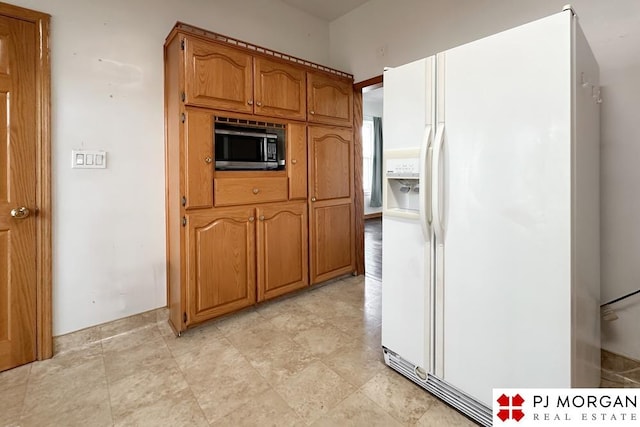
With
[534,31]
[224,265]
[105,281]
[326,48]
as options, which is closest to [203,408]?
[224,265]

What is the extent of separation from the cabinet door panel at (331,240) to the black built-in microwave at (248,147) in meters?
0.60

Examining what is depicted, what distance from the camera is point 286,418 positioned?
4.54 ft

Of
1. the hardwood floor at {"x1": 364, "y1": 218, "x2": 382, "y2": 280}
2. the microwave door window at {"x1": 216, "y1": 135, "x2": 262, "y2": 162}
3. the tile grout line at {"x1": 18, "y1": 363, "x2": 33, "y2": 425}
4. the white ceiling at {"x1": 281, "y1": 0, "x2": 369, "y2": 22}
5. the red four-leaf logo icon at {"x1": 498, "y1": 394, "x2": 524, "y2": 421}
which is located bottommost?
the tile grout line at {"x1": 18, "y1": 363, "x2": 33, "y2": 425}

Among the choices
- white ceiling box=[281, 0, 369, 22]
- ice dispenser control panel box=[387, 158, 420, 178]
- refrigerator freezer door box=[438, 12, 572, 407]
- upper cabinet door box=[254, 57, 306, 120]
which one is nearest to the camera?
refrigerator freezer door box=[438, 12, 572, 407]

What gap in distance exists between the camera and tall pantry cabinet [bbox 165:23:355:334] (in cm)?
204

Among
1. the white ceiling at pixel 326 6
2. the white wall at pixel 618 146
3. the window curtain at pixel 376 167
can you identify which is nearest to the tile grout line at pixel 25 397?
the white wall at pixel 618 146

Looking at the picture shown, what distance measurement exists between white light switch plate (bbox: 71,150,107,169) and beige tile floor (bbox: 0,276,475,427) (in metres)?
1.07

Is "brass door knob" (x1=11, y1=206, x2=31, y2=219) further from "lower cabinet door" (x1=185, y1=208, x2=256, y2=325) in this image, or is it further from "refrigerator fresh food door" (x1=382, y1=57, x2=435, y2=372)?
"refrigerator fresh food door" (x1=382, y1=57, x2=435, y2=372)

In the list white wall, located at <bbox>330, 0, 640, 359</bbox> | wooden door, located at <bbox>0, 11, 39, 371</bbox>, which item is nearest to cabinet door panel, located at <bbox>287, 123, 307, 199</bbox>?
wooden door, located at <bbox>0, 11, 39, 371</bbox>

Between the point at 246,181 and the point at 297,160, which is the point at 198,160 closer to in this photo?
the point at 246,181

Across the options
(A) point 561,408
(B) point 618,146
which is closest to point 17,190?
(A) point 561,408

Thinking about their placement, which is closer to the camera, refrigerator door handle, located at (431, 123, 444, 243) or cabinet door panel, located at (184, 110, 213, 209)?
refrigerator door handle, located at (431, 123, 444, 243)

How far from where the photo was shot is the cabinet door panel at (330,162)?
276 centimetres

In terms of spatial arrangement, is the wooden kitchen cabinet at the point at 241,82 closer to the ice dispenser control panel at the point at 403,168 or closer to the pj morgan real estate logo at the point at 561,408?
the ice dispenser control panel at the point at 403,168
